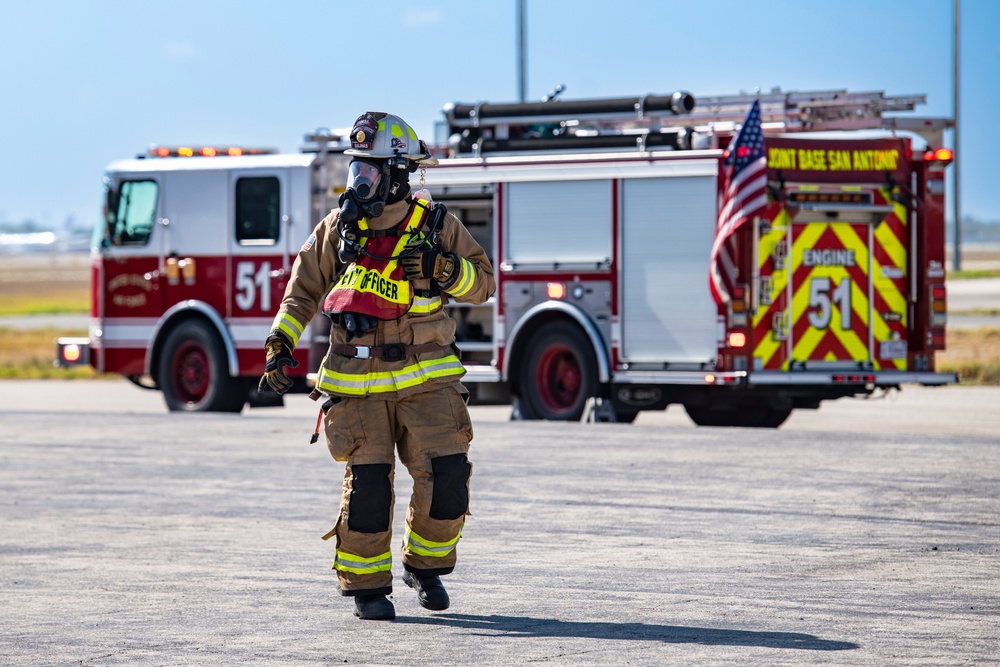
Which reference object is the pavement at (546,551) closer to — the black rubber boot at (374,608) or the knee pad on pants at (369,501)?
the black rubber boot at (374,608)

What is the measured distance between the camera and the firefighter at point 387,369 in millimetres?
6508

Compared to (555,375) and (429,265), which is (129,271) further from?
(429,265)

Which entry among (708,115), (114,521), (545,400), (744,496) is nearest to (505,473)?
(744,496)

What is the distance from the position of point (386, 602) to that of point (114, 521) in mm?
3424

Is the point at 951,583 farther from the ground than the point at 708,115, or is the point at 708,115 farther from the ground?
the point at 708,115

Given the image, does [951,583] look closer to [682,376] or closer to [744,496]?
[744,496]

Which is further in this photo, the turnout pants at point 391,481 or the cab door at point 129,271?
the cab door at point 129,271

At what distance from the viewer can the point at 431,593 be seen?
658 cm

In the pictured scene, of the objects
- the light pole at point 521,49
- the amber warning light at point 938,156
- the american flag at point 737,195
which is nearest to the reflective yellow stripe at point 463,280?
the american flag at point 737,195

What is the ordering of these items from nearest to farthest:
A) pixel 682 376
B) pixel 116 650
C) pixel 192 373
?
pixel 116 650 < pixel 682 376 < pixel 192 373

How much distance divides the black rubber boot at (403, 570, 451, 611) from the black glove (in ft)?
3.04

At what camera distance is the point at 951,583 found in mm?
7141

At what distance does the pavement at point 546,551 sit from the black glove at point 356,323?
1041 mm

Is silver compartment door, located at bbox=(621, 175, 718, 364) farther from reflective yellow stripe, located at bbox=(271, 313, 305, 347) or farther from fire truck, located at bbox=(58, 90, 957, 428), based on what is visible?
reflective yellow stripe, located at bbox=(271, 313, 305, 347)
